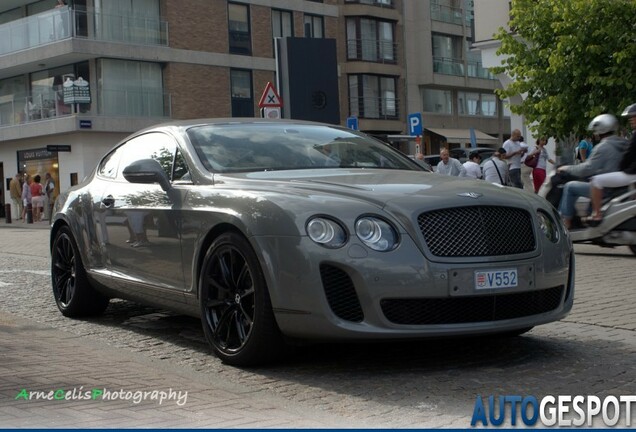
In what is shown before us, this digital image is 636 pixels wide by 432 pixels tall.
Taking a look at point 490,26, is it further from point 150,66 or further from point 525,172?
point 150,66

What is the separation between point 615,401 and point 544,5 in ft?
82.0

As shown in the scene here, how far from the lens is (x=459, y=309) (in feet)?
18.2

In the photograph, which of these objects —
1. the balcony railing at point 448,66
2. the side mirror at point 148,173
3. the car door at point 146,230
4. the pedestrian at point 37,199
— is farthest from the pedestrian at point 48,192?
the side mirror at point 148,173

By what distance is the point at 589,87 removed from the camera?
2744cm

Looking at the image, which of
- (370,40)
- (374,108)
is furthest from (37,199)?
(370,40)

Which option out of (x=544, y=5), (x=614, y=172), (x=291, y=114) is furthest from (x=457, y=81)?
(x=614, y=172)

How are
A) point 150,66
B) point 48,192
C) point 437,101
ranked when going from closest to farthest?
point 48,192 → point 150,66 → point 437,101

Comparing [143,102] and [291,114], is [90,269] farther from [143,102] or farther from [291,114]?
[143,102]

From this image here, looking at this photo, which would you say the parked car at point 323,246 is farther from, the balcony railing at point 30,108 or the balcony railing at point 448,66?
the balcony railing at point 448,66

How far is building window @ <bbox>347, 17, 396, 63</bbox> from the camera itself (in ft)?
172

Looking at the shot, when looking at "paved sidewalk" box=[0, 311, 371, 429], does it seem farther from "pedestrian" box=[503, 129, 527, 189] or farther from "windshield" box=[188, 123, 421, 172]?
"pedestrian" box=[503, 129, 527, 189]

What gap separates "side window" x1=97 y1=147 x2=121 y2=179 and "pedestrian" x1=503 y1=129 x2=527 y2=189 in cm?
1438

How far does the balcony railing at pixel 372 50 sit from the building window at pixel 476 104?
757cm

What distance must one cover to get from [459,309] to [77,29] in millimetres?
35836
